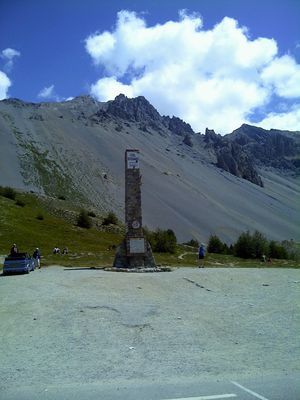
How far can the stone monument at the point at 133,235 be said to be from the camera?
1275 inches

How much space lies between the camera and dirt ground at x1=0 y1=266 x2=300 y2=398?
9.15 m

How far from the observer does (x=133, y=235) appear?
107ft

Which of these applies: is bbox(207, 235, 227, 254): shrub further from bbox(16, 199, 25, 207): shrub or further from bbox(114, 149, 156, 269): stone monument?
bbox(114, 149, 156, 269): stone monument

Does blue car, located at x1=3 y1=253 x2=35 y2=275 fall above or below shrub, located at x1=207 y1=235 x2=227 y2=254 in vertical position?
below

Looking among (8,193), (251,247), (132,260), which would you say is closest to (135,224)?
(132,260)

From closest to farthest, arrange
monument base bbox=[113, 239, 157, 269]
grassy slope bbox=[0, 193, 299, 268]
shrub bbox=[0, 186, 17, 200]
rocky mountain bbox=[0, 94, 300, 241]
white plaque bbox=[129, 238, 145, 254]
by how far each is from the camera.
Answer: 1. monument base bbox=[113, 239, 157, 269]
2. white plaque bbox=[129, 238, 145, 254]
3. grassy slope bbox=[0, 193, 299, 268]
4. shrub bbox=[0, 186, 17, 200]
5. rocky mountain bbox=[0, 94, 300, 241]

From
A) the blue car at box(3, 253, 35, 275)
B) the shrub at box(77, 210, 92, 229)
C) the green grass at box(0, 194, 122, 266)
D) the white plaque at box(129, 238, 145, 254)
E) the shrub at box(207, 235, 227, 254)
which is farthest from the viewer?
the shrub at box(77, 210, 92, 229)

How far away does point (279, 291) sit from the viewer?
802 inches

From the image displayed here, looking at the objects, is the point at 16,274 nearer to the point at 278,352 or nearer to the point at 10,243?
the point at 278,352

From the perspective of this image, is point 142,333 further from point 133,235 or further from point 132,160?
point 132,160

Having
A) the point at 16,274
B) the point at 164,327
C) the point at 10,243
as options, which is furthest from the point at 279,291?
the point at 10,243

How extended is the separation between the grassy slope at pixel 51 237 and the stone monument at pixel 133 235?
13.6 meters

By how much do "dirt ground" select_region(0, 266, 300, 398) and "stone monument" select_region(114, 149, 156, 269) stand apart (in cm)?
1114

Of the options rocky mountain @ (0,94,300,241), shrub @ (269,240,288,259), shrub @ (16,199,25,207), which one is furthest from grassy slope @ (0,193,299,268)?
rocky mountain @ (0,94,300,241)
